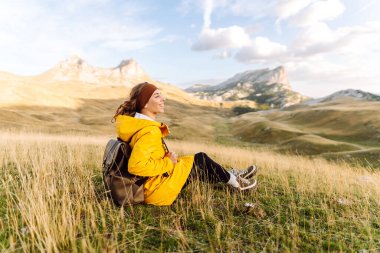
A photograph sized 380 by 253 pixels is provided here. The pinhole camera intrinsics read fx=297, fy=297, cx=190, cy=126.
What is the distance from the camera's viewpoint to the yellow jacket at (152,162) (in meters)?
4.71

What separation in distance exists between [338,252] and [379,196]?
3900mm

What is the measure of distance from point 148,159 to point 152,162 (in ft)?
0.27

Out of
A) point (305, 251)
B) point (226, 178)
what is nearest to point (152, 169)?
point (226, 178)

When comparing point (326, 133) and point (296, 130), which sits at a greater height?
point (296, 130)

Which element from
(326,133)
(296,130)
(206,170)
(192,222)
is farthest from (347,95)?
(192,222)

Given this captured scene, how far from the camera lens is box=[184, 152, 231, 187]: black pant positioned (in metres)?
5.85

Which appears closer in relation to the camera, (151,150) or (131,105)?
(151,150)

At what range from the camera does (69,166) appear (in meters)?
7.69

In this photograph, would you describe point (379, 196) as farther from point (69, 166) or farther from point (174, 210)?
point (69, 166)

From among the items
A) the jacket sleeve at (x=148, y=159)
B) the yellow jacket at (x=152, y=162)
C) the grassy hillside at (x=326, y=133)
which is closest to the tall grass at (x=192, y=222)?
the yellow jacket at (x=152, y=162)

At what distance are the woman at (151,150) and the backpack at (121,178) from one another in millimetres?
151

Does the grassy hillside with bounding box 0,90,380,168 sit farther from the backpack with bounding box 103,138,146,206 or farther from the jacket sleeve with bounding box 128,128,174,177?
the backpack with bounding box 103,138,146,206

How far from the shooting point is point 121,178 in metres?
4.91

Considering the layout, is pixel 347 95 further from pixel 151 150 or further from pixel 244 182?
pixel 151 150
